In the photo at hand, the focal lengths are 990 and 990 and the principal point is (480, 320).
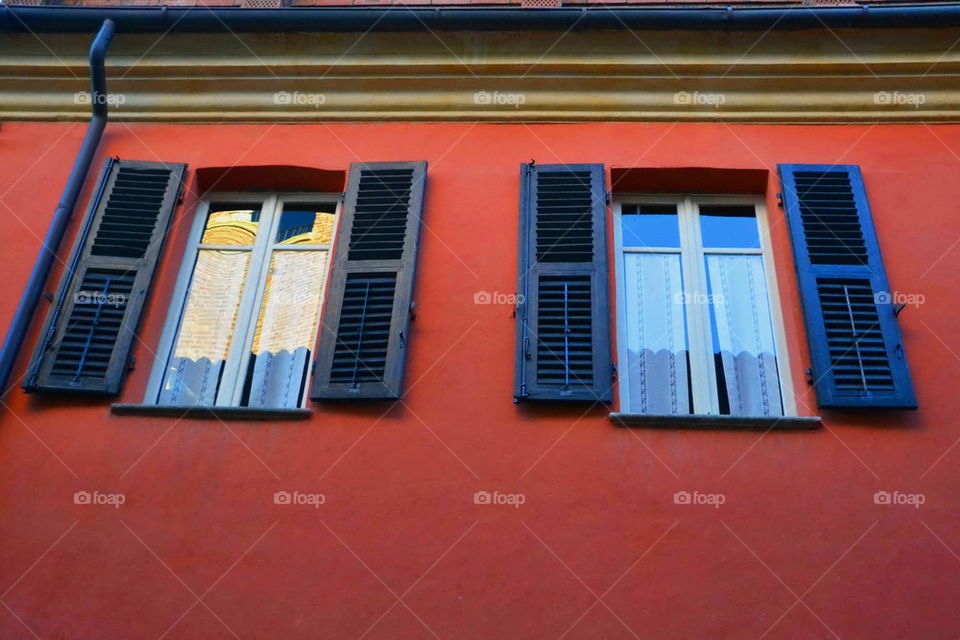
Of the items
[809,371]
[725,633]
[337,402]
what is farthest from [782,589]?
[337,402]

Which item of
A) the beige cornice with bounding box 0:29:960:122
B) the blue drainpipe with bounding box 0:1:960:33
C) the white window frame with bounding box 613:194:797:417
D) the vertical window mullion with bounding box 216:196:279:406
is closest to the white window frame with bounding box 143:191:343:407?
the vertical window mullion with bounding box 216:196:279:406

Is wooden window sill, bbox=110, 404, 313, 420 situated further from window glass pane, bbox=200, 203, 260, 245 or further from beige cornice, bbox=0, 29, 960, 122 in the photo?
beige cornice, bbox=0, 29, 960, 122

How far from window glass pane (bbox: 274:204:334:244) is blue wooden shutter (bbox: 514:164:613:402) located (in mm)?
1330

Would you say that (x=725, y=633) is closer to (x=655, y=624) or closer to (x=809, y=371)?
(x=655, y=624)

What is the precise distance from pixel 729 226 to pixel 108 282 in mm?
→ 3915

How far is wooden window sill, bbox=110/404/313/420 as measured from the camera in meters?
5.35

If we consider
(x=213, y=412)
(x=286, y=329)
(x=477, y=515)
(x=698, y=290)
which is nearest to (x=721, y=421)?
(x=698, y=290)

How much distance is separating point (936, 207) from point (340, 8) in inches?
163

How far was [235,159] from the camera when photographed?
6.66m

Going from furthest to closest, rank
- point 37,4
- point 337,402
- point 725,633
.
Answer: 1. point 37,4
2. point 337,402
3. point 725,633

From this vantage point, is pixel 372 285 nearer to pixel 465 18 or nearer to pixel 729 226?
pixel 465 18

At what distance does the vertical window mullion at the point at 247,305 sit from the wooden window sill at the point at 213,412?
340 millimetres

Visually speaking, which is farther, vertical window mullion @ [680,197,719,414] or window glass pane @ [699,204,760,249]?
window glass pane @ [699,204,760,249]

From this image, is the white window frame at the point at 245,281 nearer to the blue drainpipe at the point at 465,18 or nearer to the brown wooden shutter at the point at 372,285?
the brown wooden shutter at the point at 372,285
